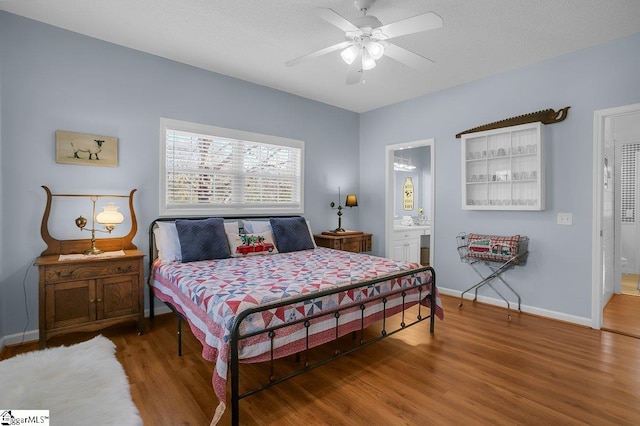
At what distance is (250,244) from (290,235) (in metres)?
0.57

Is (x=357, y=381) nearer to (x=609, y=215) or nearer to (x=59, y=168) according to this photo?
(x=59, y=168)

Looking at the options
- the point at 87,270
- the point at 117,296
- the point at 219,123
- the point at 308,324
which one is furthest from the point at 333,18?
the point at 117,296

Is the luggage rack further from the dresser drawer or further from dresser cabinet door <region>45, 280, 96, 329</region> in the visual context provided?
dresser cabinet door <region>45, 280, 96, 329</region>

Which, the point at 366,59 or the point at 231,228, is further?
the point at 231,228

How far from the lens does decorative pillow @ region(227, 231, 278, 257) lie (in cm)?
360

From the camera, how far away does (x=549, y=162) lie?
3.64 meters

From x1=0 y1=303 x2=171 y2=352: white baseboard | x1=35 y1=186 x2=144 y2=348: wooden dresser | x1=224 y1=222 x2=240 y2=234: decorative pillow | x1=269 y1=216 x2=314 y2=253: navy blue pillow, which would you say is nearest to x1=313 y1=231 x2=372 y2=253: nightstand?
x1=269 y1=216 x2=314 y2=253: navy blue pillow

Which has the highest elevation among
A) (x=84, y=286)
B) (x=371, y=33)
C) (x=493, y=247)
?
(x=371, y=33)

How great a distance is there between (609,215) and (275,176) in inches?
172

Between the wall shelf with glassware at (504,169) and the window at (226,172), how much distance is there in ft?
7.86

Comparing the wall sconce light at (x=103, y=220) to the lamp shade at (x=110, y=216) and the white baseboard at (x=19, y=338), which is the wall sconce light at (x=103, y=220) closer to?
the lamp shade at (x=110, y=216)

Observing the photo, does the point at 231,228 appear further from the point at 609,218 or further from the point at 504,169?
the point at 609,218

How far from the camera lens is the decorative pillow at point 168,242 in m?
3.30

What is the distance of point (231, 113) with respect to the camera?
4.19 metres
